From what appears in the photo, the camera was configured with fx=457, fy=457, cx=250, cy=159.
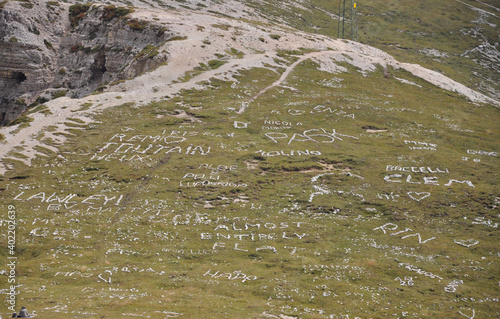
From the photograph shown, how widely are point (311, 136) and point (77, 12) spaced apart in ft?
284

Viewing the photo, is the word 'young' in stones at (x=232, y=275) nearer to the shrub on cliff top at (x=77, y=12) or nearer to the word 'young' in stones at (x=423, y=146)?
the word 'young' in stones at (x=423, y=146)

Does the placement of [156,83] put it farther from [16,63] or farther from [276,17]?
[276,17]

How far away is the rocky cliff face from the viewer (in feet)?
354

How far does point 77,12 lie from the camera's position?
413 feet

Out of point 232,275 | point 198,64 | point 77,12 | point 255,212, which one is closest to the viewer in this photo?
point 232,275

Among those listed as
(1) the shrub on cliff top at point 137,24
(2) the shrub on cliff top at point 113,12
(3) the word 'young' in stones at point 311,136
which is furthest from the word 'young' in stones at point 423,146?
(2) the shrub on cliff top at point 113,12

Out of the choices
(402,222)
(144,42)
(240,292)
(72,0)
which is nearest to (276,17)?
Result: (72,0)

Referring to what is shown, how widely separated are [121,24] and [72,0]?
3668cm

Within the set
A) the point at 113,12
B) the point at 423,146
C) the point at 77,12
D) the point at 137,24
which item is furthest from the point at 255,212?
the point at 77,12

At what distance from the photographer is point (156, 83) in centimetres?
8638

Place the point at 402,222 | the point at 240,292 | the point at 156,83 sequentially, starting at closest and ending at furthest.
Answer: the point at 240,292, the point at 402,222, the point at 156,83

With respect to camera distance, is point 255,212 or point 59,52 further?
point 59,52

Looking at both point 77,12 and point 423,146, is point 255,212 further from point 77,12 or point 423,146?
point 77,12

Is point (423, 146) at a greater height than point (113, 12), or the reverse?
point (113, 12)
